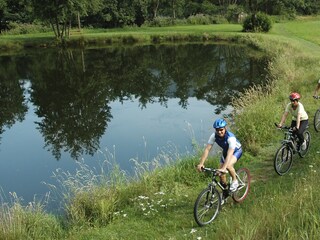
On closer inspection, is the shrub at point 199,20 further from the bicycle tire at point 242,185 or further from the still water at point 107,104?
the bicycle tire at point 242,185

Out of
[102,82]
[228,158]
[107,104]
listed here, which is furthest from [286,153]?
[102,82]

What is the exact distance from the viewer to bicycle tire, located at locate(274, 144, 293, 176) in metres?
10.6

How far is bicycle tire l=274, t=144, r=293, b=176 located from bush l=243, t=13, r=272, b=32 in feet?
149

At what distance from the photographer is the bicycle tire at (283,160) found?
1062 centimetres

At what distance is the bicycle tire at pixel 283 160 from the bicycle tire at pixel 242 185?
4.63 feet

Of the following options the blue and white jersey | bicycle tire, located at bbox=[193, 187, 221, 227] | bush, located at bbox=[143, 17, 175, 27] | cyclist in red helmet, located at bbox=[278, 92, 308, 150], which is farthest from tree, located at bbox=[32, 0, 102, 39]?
bicycle tire, located at bbox=[193, 187, 221, 227]

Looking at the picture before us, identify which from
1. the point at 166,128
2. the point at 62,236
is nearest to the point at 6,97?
the point at 166,128

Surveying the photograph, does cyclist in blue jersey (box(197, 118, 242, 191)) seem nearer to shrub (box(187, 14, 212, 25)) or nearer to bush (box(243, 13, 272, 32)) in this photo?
bush (box(243, 13, 272, 32))

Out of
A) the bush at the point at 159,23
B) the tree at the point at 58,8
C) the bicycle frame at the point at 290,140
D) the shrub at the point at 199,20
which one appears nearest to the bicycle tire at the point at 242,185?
the bicycle frame at the point at 290,140

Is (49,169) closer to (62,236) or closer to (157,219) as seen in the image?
(62,236)

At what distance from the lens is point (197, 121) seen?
20547 mm

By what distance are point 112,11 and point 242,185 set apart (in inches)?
2458

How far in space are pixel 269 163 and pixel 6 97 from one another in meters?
22.1

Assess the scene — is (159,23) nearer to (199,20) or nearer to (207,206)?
(199,20)
